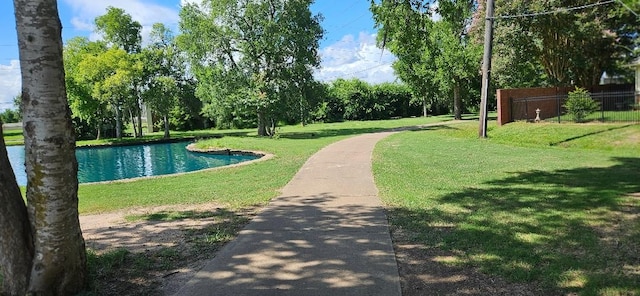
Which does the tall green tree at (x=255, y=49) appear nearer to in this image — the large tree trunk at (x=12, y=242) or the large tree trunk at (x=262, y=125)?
the large tree trunk at (x=262, y=125)

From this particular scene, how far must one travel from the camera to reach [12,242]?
3.37 m

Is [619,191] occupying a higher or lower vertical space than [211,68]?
lower

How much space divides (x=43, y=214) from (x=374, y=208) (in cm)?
443

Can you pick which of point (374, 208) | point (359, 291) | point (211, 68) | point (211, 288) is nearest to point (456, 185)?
point (374, 208)

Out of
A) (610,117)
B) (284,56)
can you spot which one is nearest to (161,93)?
(284,56)

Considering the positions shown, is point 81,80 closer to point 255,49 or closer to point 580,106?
point 255,49

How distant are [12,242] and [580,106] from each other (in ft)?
67.7

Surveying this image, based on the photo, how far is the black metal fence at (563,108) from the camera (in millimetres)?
19047

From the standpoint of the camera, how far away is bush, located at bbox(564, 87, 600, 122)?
18859 millimetres

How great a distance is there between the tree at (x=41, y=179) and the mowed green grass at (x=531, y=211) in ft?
11.2

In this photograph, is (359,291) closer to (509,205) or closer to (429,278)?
(429,278)

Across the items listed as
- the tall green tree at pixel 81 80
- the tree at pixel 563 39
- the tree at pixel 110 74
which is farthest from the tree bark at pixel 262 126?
the tree at pixel 563 39

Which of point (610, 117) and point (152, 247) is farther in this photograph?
point (610, 117)

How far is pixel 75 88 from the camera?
34094 mm
